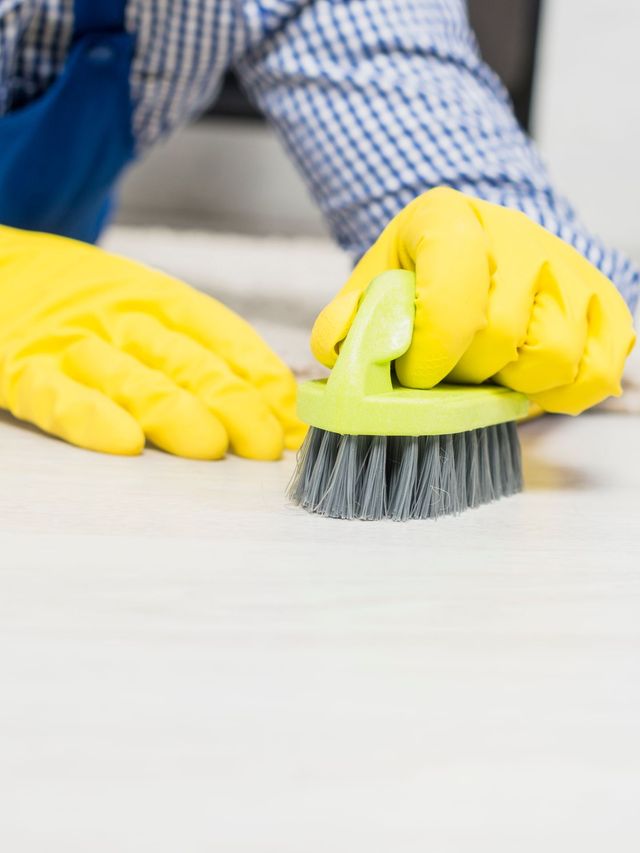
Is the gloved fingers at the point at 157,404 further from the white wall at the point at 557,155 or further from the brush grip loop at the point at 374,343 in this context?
the white wall at the point at 557,155

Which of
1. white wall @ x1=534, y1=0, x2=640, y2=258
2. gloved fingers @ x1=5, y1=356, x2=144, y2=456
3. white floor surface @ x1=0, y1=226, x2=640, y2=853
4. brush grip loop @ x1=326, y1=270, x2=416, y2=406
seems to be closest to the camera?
white floor surface @ x1=0, y1=226, x2=640, y2=853

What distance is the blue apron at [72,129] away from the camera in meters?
0.99

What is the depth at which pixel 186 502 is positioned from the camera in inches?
22.8

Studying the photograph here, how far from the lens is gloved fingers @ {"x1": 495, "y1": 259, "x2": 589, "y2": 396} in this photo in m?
0.57

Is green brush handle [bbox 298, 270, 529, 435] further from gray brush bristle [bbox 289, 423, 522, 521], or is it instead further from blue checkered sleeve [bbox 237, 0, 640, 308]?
blue checkered sleeve [bbox 237, 0, 640, 308]

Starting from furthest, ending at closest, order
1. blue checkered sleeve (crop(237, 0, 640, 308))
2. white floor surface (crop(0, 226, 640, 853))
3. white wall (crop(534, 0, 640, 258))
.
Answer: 1. white wall (crop(534, 0, 640, 258))
2. blue checkered sleeve (crop(237, 0, 640, 308))
3. white floor surface (crop(0, 226, 640, 853))

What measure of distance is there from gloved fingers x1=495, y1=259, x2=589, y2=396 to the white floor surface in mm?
76

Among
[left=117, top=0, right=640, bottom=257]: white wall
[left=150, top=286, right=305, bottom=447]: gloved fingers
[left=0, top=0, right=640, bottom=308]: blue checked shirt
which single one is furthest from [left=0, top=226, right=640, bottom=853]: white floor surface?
[left=117, top=0, right=640, bottom=257]: white wall

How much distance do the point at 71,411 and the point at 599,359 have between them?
32 centimetres

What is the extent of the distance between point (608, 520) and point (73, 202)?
0.73m

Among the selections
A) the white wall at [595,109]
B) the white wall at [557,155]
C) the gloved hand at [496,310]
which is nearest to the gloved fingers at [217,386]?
→ the gloved hand at [496,310]

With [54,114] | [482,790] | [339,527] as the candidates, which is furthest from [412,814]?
[54,114]

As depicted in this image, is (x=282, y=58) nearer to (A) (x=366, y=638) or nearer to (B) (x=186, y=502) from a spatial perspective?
(B) (x=186, y=502)

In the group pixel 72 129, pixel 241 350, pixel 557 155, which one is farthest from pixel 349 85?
pixel 557 155
